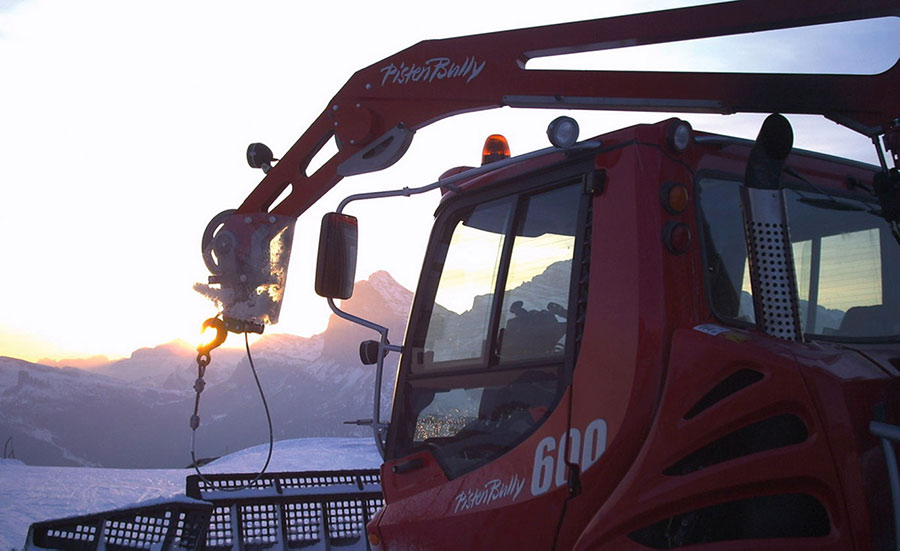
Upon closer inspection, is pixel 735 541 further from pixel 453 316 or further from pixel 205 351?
pixel 205 351

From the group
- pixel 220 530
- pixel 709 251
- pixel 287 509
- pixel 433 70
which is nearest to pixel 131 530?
pixel 220 530

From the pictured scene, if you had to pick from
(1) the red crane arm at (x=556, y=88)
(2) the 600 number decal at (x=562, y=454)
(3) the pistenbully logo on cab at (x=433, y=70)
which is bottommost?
(2) the 600 number decal at (x=562, y=454)

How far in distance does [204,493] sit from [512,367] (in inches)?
144

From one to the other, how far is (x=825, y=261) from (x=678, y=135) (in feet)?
3.22

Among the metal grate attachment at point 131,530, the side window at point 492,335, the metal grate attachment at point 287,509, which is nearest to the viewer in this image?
the side window at point 492,335

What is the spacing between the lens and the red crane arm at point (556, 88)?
3172 mm

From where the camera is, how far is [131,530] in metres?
5.12

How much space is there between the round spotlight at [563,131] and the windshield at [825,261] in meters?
0.54

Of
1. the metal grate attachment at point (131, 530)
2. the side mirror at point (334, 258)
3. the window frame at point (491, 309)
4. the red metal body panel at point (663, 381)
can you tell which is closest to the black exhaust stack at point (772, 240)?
the red metal body panel at point (663, 381)

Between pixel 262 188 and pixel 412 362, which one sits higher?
pixel 262 188

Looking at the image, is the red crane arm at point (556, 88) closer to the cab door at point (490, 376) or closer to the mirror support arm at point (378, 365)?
the cab door at point (490, 376)

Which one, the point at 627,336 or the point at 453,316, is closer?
the point at 627,336

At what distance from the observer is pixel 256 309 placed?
4832mm

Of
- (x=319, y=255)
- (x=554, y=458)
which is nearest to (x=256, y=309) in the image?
(x=319, y=255)
